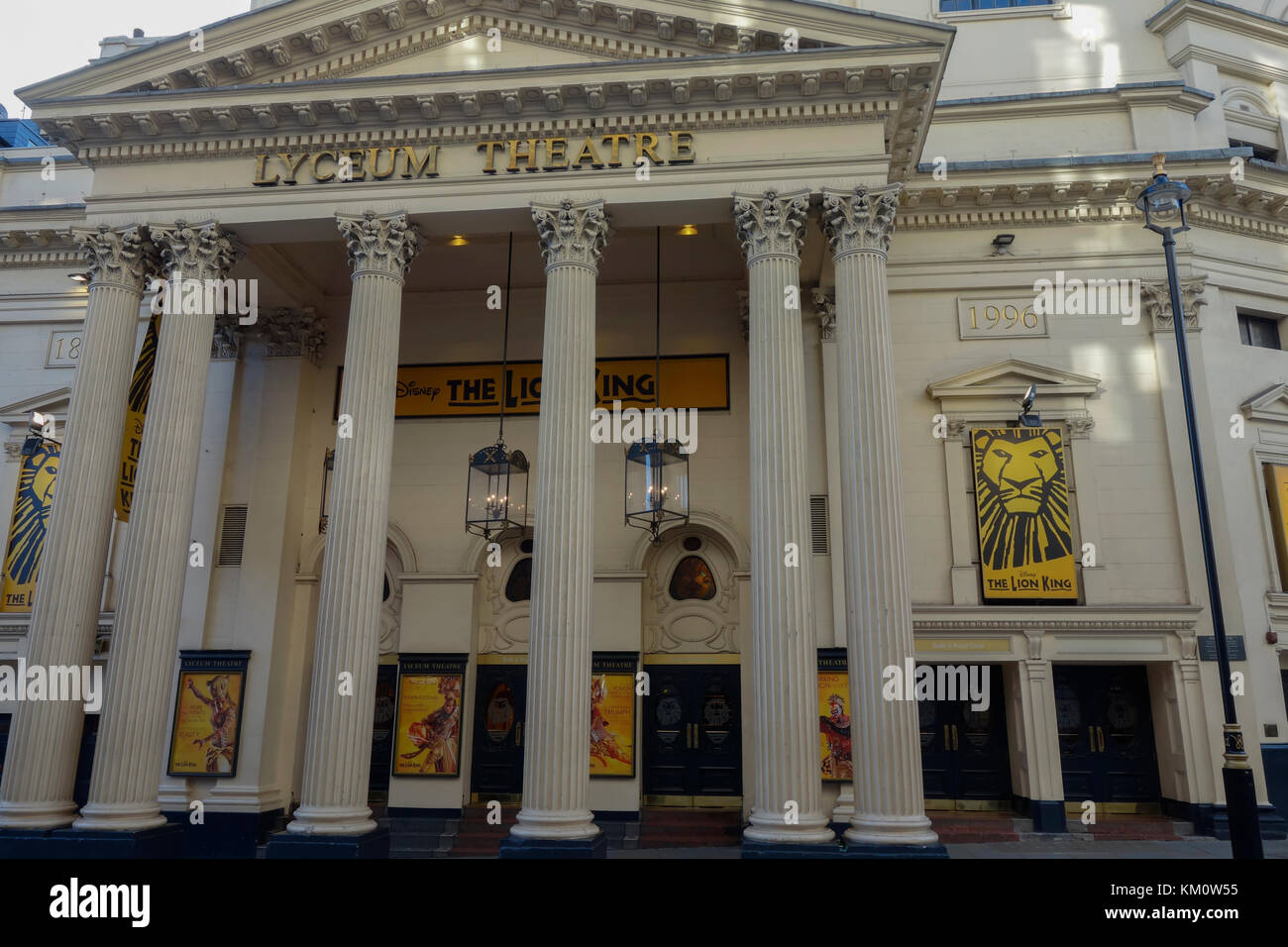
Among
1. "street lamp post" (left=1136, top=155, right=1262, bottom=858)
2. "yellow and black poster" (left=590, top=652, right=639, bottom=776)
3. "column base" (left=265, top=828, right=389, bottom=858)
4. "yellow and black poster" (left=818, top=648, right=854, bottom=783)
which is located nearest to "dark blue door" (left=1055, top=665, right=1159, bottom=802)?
"yellow and black poster" (left=818, top=648, right=854, bottom=783)

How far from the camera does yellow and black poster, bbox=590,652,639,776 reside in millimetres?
15156

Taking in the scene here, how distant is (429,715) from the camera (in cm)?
1590

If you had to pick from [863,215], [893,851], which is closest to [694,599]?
[893,851]

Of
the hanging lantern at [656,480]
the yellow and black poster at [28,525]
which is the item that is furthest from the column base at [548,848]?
the yellow and black poster at [28,525]

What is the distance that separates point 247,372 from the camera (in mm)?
17359

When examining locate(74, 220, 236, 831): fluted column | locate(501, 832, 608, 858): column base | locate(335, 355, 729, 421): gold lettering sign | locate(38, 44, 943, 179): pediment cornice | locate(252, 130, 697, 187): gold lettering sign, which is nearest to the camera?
locate(501, 832, 608, 858): column base

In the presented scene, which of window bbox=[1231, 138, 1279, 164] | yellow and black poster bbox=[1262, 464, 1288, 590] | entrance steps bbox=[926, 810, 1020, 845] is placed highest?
window bbox=[1231, 138, 1279, 164]

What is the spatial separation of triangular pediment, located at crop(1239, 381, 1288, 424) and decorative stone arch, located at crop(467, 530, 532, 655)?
13.0m

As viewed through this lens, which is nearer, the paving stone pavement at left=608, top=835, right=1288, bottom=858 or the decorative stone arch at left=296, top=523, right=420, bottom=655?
the paving stone pavement at left=608, top=835, right=1288, bottom=858

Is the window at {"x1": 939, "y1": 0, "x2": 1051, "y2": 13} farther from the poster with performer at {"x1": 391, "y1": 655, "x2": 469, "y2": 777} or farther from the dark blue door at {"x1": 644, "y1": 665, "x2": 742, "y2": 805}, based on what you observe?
the poster with performer at {"x1": 391, "y1": 655, "x2": 469, "y2": 777}

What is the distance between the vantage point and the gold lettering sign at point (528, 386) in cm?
1698

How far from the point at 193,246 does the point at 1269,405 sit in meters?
18.1
